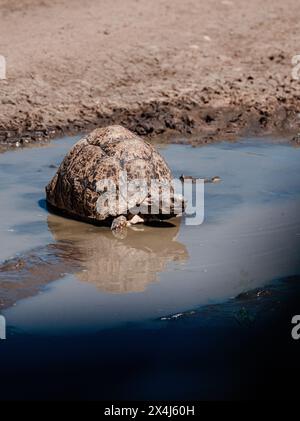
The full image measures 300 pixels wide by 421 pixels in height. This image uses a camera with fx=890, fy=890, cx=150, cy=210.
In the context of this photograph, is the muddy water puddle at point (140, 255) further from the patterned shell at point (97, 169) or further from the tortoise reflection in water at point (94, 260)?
the patterned shell at point (97, 169)

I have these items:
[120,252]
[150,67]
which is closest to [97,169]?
[120,252]

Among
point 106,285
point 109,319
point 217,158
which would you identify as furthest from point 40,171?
point 109,319

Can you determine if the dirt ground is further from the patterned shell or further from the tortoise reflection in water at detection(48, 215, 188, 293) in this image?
the tortoise reflection in water at detection(48, 215, 188, 293)

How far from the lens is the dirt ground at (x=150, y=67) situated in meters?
11.2

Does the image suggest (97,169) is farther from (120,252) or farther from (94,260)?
(94,260)

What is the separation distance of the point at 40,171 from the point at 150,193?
2034mm

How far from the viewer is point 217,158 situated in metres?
9.95

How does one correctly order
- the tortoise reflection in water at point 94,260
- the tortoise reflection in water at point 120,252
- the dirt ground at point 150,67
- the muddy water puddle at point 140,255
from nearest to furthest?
the muddy water puddle at point 140,255 → the tortoise reflection in water at point 94,260 → the tortoise reflection in water at point 120,252 → the dirt ground at point 150,67

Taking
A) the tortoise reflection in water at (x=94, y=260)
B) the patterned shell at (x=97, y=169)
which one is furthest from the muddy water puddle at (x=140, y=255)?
the patterned shell at (x=97, y=169)

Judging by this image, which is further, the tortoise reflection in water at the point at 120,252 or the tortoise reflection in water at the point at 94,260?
the tortoise reflection in water at the point at 120,252

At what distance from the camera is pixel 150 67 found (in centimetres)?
1228
